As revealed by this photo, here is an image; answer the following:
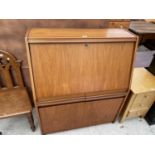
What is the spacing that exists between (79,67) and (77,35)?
0.23 meters

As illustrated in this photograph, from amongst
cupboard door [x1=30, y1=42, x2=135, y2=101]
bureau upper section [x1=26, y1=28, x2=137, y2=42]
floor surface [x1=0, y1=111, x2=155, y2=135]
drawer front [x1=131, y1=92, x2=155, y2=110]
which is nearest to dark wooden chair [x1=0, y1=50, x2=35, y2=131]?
floor surface [x1=0, y1=111, x2=155, y2=135]

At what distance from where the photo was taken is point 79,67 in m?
1.07

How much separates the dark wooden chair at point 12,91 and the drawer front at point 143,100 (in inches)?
42.2

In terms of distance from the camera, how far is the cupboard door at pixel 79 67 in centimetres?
97

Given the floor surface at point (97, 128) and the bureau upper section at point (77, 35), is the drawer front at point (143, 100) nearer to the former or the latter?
the floor surface at point (97, 128)

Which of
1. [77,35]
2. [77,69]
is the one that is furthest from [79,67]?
[77,35]

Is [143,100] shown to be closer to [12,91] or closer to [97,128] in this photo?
[97,128]

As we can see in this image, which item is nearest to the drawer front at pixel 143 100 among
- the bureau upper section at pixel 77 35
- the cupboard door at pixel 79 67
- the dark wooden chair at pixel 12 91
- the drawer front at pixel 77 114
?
the drawer front at pixel 77 114

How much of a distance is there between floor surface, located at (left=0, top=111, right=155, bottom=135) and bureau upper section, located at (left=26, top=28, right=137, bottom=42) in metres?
1.09

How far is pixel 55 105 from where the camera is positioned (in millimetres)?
→ 1223

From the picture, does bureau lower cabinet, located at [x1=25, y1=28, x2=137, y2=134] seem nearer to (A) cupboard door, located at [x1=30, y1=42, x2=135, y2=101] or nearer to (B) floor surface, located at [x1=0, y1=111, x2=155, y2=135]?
(A) cupboard door, located at [x1=30, y1=42, x2=135, y2=101]
